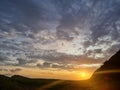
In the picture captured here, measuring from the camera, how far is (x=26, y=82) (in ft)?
196

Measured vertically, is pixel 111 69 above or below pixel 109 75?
above

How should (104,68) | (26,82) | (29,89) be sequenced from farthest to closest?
(26,82) < (29,89) < (104,68)

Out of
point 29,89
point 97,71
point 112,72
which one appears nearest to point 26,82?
point 29,89

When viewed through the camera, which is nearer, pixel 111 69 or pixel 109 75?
pixel 109 75

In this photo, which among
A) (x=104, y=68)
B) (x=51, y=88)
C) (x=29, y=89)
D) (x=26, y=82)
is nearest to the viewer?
(x=104, y=68)

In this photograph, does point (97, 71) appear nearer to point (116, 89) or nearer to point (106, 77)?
point (106, 77)

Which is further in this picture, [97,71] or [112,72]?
[97,71]

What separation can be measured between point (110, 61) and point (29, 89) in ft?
96.4

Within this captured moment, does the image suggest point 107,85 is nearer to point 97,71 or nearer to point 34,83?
point 97,71

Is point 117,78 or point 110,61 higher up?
point 110,61

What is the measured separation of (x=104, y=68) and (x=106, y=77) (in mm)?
1702

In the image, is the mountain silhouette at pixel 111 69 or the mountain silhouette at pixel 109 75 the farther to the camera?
the mountain silhouette at pixel 111 69

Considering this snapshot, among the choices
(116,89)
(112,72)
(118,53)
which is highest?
(118,53)

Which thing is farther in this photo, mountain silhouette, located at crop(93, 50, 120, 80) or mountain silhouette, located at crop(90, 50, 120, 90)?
mountain silhouette, located at crop(93, 50, 120, 80)
